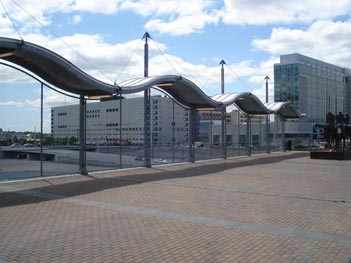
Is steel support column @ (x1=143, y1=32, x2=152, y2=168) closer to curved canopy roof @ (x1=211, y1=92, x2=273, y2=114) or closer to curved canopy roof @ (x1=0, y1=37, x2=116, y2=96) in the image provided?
curved canopy roof @ (x1=0, y1=37, x2=116, y2=96)

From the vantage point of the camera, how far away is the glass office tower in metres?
73.3

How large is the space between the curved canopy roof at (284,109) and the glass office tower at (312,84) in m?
30.5

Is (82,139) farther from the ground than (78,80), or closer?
closer

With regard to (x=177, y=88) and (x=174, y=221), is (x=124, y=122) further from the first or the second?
(x=174, y=221)

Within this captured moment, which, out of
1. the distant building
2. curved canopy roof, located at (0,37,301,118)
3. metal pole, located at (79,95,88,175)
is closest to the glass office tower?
curved canopy roof, located at (0,37,301,118)

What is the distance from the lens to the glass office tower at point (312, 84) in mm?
73312

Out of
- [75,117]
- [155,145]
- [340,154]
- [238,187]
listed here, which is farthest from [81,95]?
[340,154]

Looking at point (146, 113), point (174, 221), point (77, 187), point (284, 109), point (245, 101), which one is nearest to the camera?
point (174, 221)

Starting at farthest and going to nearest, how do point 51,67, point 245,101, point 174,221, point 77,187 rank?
point 245,101 → point 51,67 → point 77,187 → point 174,221

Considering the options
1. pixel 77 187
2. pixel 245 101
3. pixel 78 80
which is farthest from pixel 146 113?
pixel 245 101

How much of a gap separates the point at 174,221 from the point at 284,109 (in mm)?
34678

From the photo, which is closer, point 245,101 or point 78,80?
point 78,80

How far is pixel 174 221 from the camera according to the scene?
29.0ft

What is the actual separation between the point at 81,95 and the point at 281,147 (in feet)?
96.5
